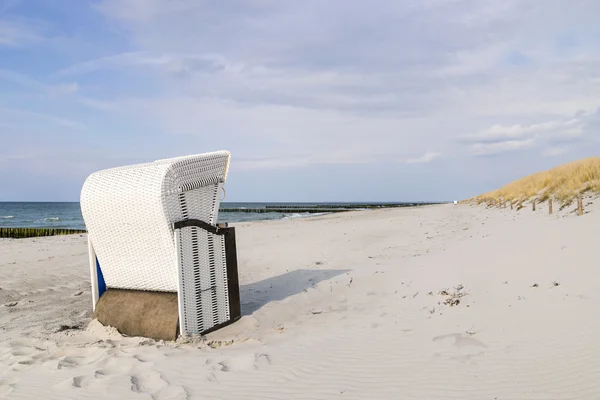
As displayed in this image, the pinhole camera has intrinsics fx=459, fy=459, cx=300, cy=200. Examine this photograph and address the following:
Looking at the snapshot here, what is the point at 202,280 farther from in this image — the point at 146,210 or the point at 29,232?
the point at 29,232

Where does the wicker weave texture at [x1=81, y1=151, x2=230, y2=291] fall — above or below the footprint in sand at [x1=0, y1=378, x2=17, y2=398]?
above

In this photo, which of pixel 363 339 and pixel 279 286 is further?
pixel 279 286

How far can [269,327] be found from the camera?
583 centimetres

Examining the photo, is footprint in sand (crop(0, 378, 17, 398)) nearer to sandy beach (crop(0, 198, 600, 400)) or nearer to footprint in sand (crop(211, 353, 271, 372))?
sandy beach (crop(0, 198, 600, 400))

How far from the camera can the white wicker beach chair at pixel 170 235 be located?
5211 mm

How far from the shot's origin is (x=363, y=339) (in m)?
5.00

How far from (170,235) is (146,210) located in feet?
1.33

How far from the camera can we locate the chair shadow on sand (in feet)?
23.4

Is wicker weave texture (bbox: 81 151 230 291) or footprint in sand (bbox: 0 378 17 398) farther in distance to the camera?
wicker weave texture (bbox: 81 151 230 291)

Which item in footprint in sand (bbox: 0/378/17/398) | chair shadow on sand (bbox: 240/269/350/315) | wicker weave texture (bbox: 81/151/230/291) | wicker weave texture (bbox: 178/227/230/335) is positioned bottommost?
chair shadow on sand (bbox: 240/269/350/315)

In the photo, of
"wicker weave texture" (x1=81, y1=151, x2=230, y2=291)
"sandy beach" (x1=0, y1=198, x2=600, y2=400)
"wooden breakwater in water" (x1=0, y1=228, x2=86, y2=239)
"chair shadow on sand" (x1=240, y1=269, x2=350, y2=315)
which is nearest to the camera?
"sandy beach" (x1=0, y1=198, x2=600, y2=400)

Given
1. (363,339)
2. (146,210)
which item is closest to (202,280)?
(146,210)

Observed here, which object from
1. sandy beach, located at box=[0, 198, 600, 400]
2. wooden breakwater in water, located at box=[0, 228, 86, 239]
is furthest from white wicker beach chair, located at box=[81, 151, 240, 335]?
wooden breakwater in water, located at box=[0, 228, 86, 239]

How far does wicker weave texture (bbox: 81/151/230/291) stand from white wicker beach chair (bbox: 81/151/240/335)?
0.04 feet
